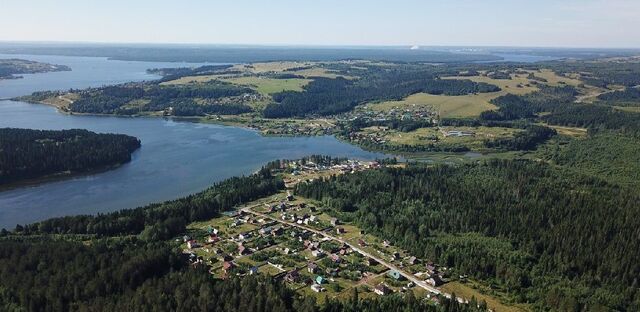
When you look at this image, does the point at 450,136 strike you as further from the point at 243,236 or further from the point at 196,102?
the point at 196,102

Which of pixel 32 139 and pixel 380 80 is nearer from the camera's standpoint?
pixel 32 139

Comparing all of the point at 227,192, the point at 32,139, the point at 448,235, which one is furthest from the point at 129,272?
the point at 32,139

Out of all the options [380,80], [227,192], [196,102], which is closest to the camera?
[227,192]

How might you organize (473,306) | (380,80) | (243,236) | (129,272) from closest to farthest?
1. (473,306)
2. (129,272)
3. (243,236)
4. (380,80)

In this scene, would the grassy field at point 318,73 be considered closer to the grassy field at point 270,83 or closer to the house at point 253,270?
the grassy field at point 270,83

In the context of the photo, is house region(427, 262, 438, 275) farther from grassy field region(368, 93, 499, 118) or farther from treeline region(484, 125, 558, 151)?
grassy field region(368, 93, 499, 118)

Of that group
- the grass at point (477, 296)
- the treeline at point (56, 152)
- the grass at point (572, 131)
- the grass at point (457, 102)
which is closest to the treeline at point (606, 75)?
the grass at point (457, 102)
